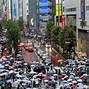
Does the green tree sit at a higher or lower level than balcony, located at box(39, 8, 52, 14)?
lower

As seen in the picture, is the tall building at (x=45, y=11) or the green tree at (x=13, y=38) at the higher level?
the tall building at (x=45, y=11)

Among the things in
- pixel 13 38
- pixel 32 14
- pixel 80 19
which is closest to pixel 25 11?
pixel 32 14

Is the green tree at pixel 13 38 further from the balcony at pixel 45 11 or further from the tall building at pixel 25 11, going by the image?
the tall building at pixel 25 11

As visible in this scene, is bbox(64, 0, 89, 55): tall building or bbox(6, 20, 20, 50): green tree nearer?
bbox(6, 20, 20, 50): green tree

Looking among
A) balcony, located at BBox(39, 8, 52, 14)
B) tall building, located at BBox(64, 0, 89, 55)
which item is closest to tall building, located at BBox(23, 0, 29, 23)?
balcony, located at BBox(39, 8, 52, 14)

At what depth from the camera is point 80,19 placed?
59375mm

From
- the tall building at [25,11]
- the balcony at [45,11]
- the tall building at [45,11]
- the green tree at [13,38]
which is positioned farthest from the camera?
the tall building at [25,11]

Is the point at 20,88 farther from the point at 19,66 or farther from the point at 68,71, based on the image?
the point at 19,66

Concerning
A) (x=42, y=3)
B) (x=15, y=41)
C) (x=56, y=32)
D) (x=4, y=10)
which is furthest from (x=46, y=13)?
(x=4, y=10)

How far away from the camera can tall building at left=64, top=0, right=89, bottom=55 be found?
56.0m

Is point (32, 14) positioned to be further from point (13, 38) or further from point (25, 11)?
point (13, 38)

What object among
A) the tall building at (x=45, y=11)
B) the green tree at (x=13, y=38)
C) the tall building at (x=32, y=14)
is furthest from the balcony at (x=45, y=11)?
the green tree at (x=13, y=38)

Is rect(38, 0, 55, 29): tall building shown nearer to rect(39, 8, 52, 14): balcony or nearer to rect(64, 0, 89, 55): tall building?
rect(39, 8, 52, 14): balcony

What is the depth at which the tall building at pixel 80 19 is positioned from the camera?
56.0 metres
